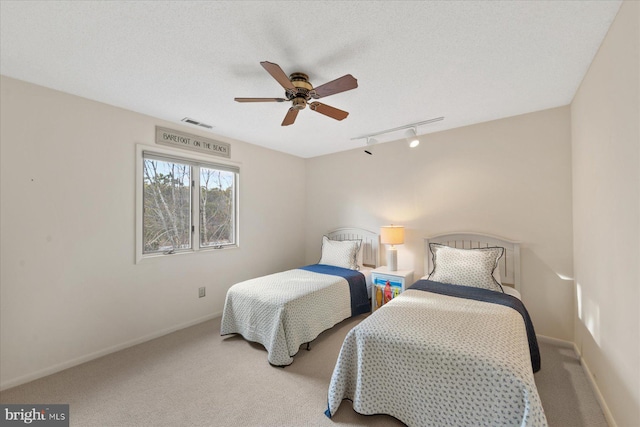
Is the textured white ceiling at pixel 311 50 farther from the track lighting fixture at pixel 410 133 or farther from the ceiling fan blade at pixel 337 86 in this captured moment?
the track lighting fixture at pixel 410 133

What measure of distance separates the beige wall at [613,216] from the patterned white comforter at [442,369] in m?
0.49

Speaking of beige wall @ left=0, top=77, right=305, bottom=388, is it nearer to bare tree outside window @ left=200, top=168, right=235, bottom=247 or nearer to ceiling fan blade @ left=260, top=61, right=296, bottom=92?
bare tree outside window @ left=200, top=168, right=235, bottom=247

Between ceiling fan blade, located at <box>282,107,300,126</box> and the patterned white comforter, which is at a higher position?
ceiling fan blade, located at <box>282,107,300,126</box>

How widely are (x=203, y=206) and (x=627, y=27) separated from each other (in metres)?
3.94

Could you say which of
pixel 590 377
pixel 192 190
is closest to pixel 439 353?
pixel 590 377

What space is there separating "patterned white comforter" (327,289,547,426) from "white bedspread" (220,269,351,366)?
73 centimetres

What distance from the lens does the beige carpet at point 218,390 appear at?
172cm

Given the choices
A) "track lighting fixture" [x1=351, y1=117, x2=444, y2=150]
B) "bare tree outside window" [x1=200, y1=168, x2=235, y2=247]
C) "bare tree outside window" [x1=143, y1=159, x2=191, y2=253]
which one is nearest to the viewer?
"bare tree outside window" [x1=143, y1=159, x2=191, y2=253]

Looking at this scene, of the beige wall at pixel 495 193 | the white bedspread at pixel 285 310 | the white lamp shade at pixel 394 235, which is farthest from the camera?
the white lamp shade at pixel 394 235

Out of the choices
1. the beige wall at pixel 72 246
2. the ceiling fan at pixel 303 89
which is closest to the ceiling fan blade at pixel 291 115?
the ceiling fan at pixel 303 89

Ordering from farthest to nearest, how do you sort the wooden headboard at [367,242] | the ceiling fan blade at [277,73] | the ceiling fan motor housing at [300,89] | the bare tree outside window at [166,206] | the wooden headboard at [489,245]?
the wooden headboard at [367,242] → the bare tree outside window at [166,206] → the wooden headboard at [489,245] → the ceiling fan motor housing at [300,89] → the ceiling fan blade at [277,73]

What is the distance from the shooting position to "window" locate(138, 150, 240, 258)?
2954mm

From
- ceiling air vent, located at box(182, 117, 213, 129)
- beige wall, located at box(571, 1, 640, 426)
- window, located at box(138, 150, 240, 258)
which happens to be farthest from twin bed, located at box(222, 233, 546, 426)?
ceiling air vent, located at box(182, 117, 213, 129)

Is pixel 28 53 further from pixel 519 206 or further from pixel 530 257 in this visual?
pixel 530 257
